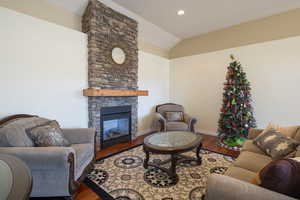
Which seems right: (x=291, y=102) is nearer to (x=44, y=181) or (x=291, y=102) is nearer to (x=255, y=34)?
(x=255, y=34)

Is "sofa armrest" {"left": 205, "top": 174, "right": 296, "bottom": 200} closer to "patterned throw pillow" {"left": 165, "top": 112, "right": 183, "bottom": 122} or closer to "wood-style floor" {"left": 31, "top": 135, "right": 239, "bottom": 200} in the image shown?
"wood-style floor" {"left": 31, "top": 135, "right": 239, "bottom": 200}

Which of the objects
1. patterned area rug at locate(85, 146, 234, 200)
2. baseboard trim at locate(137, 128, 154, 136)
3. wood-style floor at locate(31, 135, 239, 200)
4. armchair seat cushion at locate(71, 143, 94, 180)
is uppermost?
armchair seat cushion at locate(71, 143, 94, 180)

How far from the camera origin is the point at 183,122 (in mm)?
3945

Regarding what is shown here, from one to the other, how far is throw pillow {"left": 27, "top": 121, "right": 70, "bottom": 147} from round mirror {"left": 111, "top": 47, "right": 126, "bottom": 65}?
2.06m

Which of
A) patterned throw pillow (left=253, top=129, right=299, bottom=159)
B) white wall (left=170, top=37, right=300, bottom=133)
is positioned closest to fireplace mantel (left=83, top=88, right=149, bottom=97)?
white wall (left=170, top=37, right=300, bottom=133)

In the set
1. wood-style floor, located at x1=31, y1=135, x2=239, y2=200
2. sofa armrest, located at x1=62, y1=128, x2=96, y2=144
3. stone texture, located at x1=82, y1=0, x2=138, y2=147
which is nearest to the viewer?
wood-style floor, located at x1=31, y1=135, x2=239, y2=200

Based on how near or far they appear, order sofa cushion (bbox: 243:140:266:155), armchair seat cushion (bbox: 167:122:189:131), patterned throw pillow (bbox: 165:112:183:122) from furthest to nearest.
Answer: patterned throw pillow (bbox: 165:112:183:122) < armchair seat cushion (bbox: 167:122:189:131) < sofa cushion (bbox: 243:140:266:155)

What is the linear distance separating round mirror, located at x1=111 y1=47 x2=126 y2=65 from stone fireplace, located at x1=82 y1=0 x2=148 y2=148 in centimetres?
7

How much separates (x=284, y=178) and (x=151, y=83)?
3.92m

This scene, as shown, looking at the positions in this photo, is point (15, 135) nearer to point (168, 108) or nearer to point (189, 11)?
point (168, 108)

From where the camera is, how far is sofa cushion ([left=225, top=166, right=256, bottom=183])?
4.48 ft

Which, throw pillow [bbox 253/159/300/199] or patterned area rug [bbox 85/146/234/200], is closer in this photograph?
throw pillow [bbox 253/159/300/199]

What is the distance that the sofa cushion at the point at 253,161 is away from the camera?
1.57 meters

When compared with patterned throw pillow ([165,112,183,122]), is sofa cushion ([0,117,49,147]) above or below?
above
